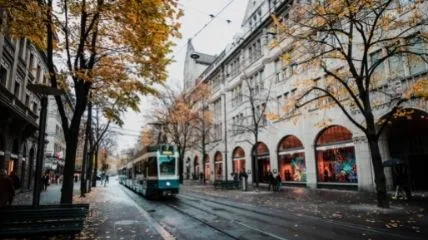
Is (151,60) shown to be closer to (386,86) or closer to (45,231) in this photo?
(45,231)

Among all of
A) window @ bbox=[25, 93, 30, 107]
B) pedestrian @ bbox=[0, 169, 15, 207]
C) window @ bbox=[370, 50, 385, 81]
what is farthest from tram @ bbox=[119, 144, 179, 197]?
window @ bbox=[370, 50, 385, 81]

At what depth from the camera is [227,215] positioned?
42.6 feet

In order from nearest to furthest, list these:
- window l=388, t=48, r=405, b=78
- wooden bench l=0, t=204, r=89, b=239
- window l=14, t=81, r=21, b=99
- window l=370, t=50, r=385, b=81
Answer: wooden bench l=0, t=204, r=89, b=239 < window l=388, t=48, r=405, b=78 < window l=370, t=50, r=385, b=81 < window l=14, t=81, r=21, b=99

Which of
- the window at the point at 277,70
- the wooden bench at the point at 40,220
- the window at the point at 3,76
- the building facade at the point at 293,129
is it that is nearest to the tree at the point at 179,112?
the building facade at the point at 293,129

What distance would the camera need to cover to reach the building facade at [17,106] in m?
20.7

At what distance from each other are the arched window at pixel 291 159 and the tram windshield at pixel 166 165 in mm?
12426

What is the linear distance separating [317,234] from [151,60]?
719 cm

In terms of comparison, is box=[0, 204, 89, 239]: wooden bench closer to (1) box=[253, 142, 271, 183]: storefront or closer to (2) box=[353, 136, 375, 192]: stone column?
(2) box=[353, 136, 375, 192]: stone column

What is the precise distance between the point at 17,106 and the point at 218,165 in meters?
29.0

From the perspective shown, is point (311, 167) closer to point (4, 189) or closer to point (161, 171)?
point (161, 171)

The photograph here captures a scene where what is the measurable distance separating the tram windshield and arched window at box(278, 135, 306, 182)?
12426 millimetres

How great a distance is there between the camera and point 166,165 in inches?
827

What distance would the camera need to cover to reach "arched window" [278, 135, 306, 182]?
28625 millimetres

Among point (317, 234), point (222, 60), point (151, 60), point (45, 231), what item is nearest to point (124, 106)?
point (151, 60)
